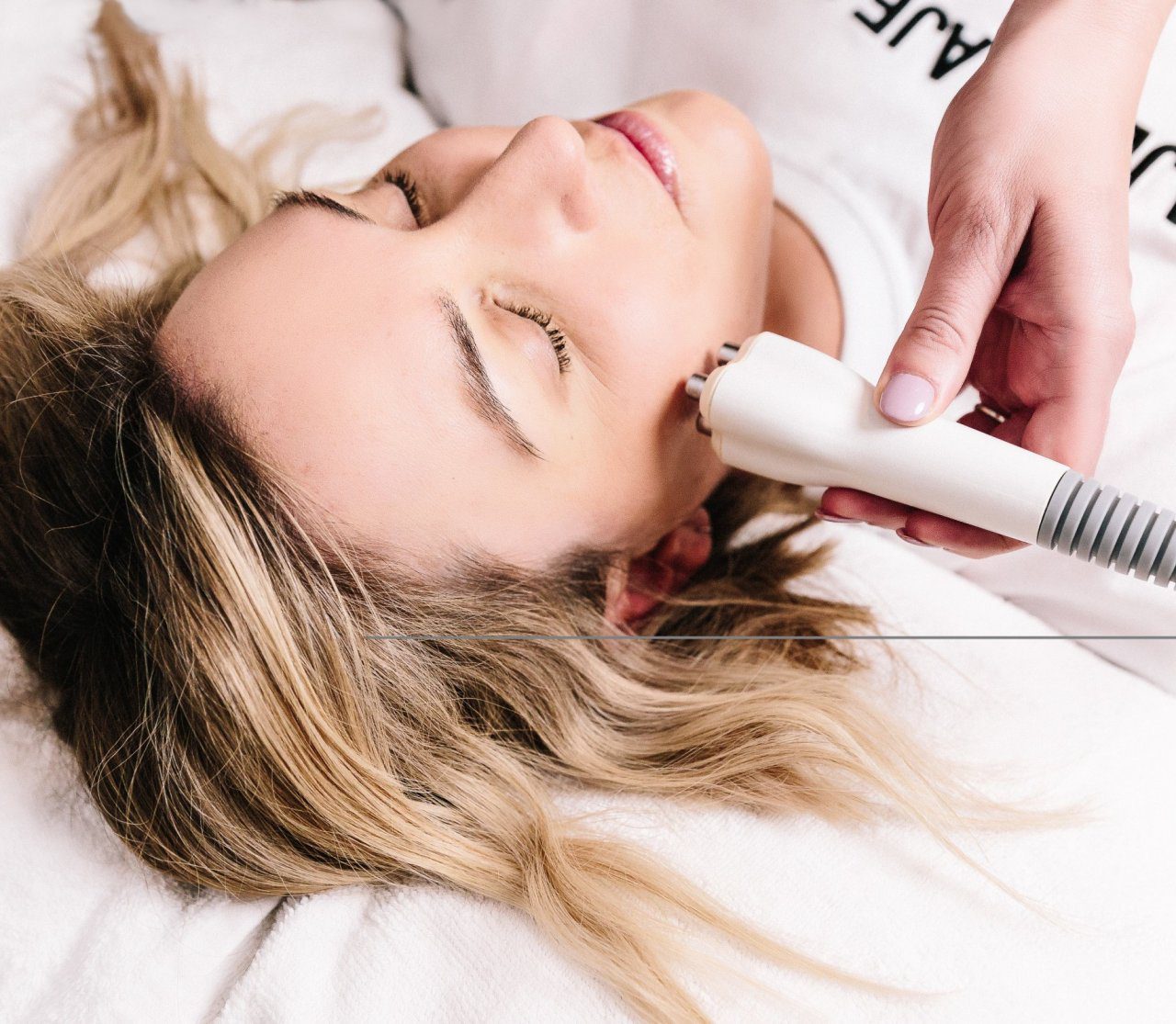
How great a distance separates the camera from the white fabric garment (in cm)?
101

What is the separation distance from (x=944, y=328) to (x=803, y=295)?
0.37 metres

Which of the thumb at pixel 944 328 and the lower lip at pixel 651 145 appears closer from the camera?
the thumb at pixel 944 328

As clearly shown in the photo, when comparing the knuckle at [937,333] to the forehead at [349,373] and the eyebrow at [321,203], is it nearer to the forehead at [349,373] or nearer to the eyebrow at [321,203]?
the forehead at [349,373]

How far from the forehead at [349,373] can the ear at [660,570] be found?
25 cm

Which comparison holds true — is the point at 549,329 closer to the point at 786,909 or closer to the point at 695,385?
the point at 695,385

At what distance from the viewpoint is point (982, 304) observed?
727 mm

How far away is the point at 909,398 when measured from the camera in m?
0.68

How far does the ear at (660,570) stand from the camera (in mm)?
1011

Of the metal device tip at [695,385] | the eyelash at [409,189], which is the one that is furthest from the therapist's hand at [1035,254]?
the eyelash at [409,189]

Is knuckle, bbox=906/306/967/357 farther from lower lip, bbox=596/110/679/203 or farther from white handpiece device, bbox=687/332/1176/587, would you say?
lower lip, bbox=596/110/679/203

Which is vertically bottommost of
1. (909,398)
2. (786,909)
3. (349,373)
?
(786,909)

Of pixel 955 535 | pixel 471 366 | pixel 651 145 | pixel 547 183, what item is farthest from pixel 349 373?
pixel 955 535

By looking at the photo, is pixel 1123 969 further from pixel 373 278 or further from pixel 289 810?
pixel 373 278

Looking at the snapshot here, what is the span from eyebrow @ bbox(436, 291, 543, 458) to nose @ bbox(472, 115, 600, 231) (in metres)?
0.09
